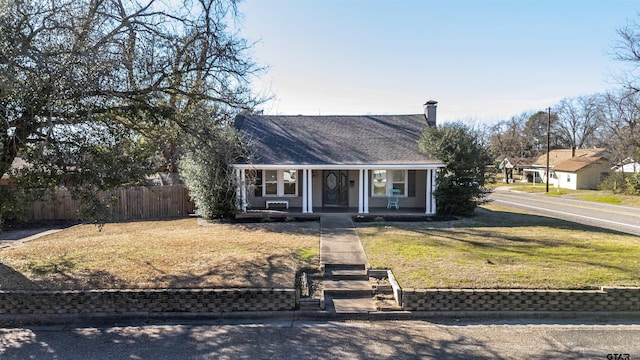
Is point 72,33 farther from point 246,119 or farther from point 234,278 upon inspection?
point 246,119

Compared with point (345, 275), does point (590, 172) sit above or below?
above

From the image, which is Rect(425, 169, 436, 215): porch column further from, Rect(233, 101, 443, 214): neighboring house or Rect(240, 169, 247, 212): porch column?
Rect(240, 169, 247, 212): porch column

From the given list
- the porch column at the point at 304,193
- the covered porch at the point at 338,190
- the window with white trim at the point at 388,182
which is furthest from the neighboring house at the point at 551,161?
the porch column at the point at 304,193

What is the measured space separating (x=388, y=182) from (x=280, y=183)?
4.98m

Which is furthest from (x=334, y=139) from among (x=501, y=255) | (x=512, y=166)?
(x=512, y=166)

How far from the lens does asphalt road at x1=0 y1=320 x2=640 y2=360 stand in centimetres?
481

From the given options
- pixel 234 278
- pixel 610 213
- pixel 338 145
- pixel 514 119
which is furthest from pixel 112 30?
pixel 514 119

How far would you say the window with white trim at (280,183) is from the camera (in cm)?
1611

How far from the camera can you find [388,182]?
1605cm

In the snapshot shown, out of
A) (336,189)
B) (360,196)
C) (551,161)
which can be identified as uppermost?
(551,161)

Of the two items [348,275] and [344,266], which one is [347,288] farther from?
[344,266]

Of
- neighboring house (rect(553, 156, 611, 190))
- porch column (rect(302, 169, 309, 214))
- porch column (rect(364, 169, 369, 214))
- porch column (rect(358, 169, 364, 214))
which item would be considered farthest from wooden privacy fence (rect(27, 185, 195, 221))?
neighboring house (rect(553, 156, 611, 190))

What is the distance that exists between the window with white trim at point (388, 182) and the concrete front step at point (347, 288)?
919cm

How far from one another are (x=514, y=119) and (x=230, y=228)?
66510mm
